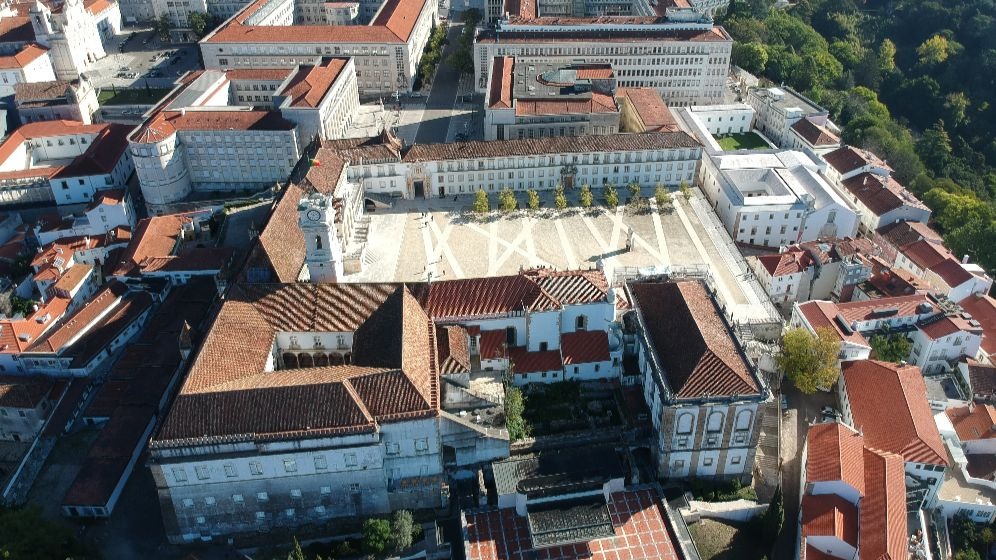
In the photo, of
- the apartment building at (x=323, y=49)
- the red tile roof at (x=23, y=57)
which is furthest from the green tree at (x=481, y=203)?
the red tile roof at (x=23, y=57)

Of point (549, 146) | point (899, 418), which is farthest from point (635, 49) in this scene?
point (899, 418)

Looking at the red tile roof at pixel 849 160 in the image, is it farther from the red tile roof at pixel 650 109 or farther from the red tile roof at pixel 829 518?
the red tile roof at pixel 829 518

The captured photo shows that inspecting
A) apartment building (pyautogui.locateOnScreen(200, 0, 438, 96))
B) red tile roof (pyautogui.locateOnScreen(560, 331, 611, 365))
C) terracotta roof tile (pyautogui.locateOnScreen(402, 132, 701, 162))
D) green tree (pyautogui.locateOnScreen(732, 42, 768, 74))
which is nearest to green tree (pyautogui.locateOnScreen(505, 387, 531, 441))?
red tile roof (pyautogui.locateOnScreen(560, 331, 611, 365))

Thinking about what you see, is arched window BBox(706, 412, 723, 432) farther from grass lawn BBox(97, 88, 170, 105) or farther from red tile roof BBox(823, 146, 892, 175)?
grass lawn BBox(97, 88, 170, 105)

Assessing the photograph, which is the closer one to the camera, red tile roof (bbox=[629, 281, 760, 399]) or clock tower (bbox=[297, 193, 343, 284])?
red tile roof (bbox=[629, 281, 760, 399])

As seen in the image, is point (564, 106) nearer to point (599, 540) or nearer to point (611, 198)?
point (611, 198)
